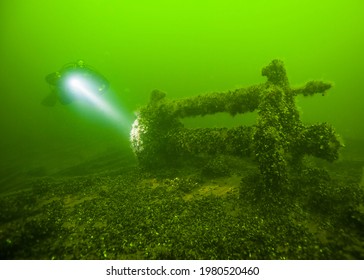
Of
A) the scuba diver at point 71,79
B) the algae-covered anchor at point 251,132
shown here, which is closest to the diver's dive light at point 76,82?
the scuba diver at point 71,79

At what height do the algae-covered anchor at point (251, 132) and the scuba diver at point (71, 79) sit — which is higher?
the scuba diver at point (71, 79)

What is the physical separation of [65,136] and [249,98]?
31.5 meters

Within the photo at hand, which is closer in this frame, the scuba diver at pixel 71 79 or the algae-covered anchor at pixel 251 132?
the algae-covered anchor at pixel 251 132

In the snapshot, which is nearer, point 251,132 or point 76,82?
point 251,132

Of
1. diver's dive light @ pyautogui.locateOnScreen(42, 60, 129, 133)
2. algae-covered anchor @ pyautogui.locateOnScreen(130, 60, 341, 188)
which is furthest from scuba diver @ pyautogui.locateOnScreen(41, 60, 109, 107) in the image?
algae-covered anchor @ pyautogui.locateOnScreen(130, 60, 341, 188)

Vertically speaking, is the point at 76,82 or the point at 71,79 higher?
the point at 71,79

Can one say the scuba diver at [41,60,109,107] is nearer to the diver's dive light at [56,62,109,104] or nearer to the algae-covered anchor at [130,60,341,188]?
A: the diver's dive light at [56,62,109,104]

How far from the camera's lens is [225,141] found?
35.2 feet

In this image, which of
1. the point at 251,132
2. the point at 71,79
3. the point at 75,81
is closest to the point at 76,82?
the point at 75,81

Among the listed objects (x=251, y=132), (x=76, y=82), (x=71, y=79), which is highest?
(x=71, y=79)

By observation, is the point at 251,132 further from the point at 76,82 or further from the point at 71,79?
the point at 71,79

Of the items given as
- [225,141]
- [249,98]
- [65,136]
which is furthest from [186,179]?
[65,136]

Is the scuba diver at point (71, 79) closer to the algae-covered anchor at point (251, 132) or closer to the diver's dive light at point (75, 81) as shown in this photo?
the diver's dive light at point (75, 81)
